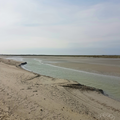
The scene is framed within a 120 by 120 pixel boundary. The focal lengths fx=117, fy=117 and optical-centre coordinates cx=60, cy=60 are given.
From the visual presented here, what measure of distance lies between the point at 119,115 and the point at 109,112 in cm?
41

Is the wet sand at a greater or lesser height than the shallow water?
greater

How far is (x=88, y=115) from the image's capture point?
15.8 ft

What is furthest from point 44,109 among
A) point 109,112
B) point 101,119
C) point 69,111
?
point 109,112

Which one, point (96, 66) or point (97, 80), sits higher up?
point (96, 66)

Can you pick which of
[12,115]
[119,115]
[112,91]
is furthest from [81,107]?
[112,91]

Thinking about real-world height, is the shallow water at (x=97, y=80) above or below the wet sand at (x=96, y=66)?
below

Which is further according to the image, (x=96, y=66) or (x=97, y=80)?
(x=96, y=66)

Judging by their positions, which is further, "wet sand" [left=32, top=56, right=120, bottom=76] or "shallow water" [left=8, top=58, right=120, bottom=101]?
"wet sand" [left=32, top=56, right=120, bottom=76]

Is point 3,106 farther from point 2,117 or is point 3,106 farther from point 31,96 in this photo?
point 31,96

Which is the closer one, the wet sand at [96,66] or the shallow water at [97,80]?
the shallow water at [97,80]

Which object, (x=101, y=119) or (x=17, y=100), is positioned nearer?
(x=101, y=119)

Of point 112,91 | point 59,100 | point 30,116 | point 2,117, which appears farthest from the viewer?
point 112,91

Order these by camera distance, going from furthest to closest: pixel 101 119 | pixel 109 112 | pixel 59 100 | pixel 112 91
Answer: pixel 112 91, pixel 59 100, pixel 109 112, pixel 101 119

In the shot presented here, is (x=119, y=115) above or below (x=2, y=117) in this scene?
below
